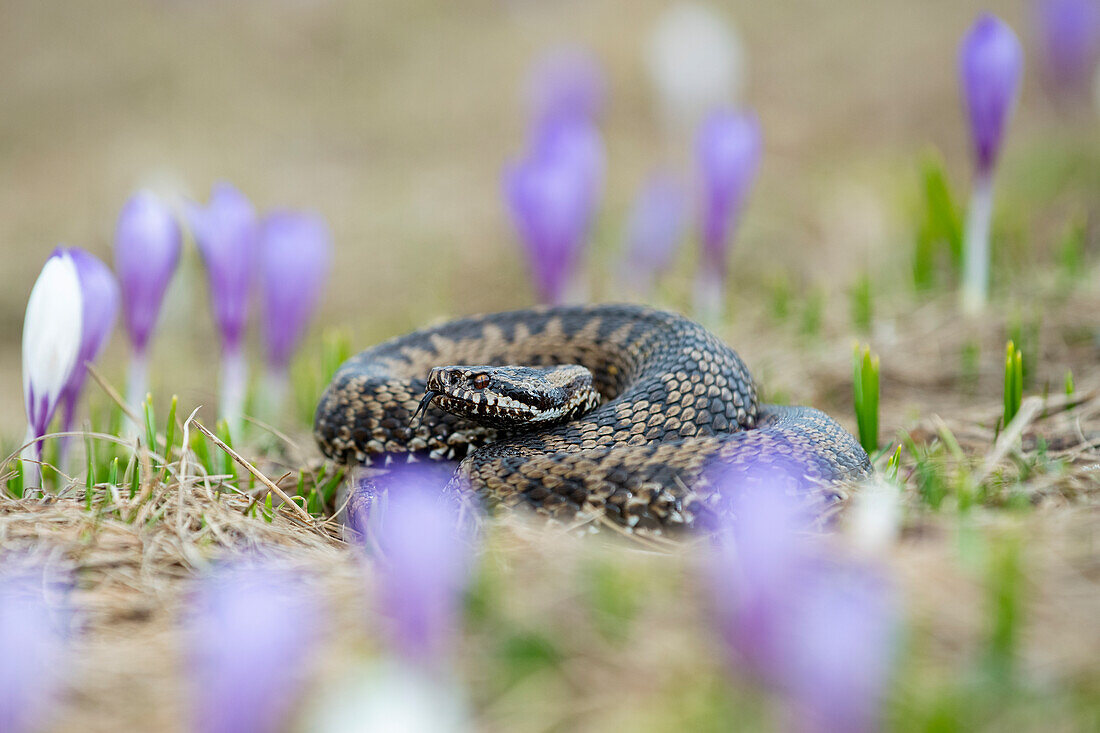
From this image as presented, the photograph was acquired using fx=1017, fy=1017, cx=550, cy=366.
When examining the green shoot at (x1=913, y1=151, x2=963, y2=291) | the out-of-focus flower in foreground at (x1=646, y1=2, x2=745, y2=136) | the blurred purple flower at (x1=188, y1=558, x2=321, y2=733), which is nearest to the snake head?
the blurred purple flower at (x1=188, y1=558, x2=321, y2=733)

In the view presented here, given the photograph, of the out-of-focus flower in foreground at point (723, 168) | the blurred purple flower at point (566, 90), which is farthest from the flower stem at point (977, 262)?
the blurred purple flower at point (566, 90)

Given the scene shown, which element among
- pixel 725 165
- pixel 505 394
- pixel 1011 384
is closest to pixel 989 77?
pixel 725 165

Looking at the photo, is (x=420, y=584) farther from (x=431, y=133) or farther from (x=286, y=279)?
(x=431, y=133)

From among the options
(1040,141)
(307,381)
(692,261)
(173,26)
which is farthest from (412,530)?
(173,26)

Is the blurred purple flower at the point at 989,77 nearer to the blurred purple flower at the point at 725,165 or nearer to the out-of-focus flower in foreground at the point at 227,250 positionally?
the blurred purple flower at the point at 725,165

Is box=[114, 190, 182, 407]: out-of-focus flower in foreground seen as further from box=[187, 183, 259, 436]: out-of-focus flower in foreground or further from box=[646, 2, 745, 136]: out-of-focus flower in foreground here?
box=[646, 2, 745, 136]: out-of-focus flower in foreground

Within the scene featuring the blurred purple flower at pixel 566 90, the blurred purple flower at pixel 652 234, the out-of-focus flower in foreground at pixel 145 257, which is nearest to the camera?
the out-of-focus flower in foreground at pixel 145 257

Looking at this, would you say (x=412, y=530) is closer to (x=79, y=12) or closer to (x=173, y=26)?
(x=173, y=26)
